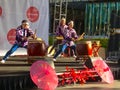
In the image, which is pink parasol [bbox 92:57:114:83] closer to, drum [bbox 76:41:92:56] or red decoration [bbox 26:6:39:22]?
drum [bbox 76:41:92:56]

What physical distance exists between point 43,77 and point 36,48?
3315mm

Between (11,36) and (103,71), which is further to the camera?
(11,36)

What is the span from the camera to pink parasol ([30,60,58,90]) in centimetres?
834

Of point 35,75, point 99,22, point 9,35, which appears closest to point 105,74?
point 35,75

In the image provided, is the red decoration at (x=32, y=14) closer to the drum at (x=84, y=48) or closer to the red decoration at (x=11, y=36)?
the red decoration at (x=11, y=36)

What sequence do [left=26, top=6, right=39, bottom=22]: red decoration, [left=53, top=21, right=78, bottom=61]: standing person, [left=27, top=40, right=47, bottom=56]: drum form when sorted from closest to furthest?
[left=27, top=40, right=47, bottom=56]: drum → [left=53, top=21, right=78, bottom=61]: standing person → [left=26, top=6, right=39, bottom=22]: red decoration

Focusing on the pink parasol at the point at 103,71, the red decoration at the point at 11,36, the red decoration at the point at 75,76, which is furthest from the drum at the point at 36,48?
the red decoration at the point at 11,36

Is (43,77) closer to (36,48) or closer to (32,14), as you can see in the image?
(36,48)

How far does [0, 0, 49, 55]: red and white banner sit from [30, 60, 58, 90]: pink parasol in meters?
6.58

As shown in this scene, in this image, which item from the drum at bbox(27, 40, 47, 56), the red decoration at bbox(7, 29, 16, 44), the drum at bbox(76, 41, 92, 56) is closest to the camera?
the drum at bbox(27, 40, 47, 56)

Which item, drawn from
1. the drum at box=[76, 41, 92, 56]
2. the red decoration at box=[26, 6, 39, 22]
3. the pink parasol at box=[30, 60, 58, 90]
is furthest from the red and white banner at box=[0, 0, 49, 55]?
the pink parasol at box=[30, 60, 58, 90]

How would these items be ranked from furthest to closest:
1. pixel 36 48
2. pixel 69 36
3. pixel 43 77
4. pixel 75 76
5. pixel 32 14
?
pixel 32 14
pixel 69 36
pixel 36 48
pixel 75 76
pixel 43 77

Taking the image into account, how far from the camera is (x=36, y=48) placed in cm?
1161

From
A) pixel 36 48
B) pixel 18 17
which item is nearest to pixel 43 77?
pixel 36 48
